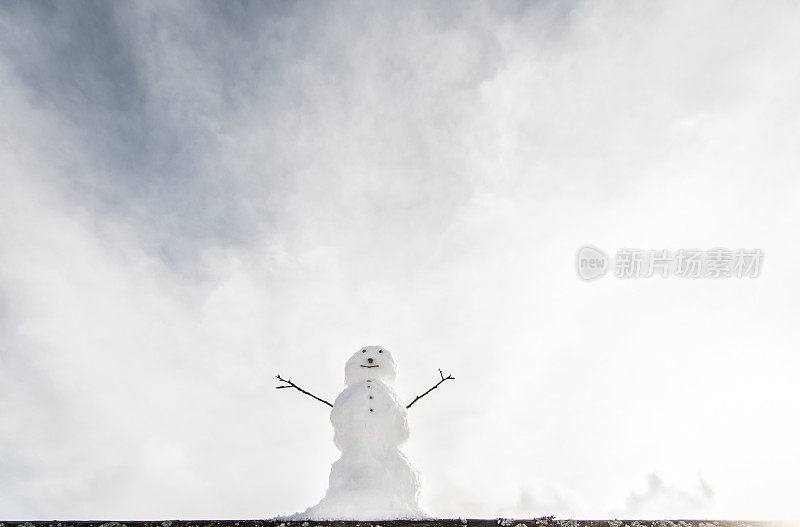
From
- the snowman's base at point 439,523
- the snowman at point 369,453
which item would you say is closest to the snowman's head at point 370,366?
the snowman at point 369,453

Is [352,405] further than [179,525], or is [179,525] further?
[352,405]

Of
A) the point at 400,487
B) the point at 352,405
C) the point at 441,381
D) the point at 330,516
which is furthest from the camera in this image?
the point at 441,381

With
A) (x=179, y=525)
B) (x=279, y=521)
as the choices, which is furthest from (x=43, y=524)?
(x=279, y=521)

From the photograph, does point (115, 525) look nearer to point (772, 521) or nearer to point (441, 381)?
point (441, 381)

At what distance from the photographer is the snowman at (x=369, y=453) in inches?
259

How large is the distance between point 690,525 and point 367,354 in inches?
198

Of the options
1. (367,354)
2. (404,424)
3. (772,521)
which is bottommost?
(772,521)

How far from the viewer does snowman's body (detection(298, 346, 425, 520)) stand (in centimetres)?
657

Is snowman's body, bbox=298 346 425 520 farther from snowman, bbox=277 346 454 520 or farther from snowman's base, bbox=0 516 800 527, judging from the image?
snowman's base, bbox=0 516 800 527

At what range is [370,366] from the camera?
28.1ft

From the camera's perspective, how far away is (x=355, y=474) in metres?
7.03

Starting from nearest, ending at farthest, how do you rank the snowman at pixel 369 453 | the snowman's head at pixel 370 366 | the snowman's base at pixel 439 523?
the snowman's base at pixel 439 523, the snowman at pixel 369 453, the snowman's head at pixel 370 366

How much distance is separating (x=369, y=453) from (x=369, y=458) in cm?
9

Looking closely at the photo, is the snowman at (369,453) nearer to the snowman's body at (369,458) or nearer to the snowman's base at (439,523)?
the snowman's body at (369,458)
